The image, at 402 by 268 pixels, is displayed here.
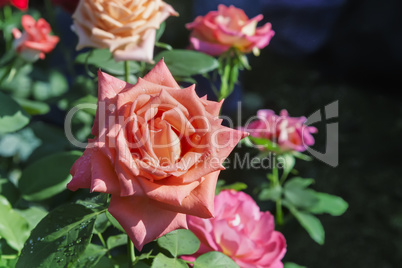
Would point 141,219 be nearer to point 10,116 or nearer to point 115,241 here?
point 115,241

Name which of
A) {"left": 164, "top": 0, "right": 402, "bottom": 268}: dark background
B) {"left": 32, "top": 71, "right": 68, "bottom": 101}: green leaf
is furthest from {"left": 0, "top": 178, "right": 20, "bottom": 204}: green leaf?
{"left": 164, "top": 0, "right": 402, "bottom": 268}: dark background

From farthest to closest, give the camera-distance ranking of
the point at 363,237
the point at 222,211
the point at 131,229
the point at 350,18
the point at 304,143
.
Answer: the point at 350,18
the point at 363,237
the point at 304,143
the point at 222,211
the point at 131,229

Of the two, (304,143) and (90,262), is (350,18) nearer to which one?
(304,143)

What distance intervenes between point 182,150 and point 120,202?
0.07 meters

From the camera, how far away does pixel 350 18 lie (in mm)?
2561

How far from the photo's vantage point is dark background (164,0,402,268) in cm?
159

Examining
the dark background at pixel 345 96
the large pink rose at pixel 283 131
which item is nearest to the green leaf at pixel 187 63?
the large pink rose at pixel 283 131

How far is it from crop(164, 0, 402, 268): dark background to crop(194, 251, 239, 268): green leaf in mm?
947

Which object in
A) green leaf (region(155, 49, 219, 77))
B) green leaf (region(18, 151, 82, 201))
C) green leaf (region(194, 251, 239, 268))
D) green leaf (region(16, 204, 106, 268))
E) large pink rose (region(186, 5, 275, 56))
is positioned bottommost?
green leaf (region(18, 151, 82, 201))

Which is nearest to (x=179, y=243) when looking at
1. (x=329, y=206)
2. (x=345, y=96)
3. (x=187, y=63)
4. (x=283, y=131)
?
(x=187, y=63)

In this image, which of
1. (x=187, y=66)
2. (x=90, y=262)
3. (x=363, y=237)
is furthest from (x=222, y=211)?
(x=363, y=237)

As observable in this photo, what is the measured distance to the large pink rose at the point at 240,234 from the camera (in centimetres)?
56

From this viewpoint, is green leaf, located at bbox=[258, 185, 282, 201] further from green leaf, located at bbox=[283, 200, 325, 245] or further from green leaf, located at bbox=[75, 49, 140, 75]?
green leaf, located at bbox=[75, 49, 140, 75]

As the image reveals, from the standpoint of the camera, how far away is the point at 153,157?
0.42m
